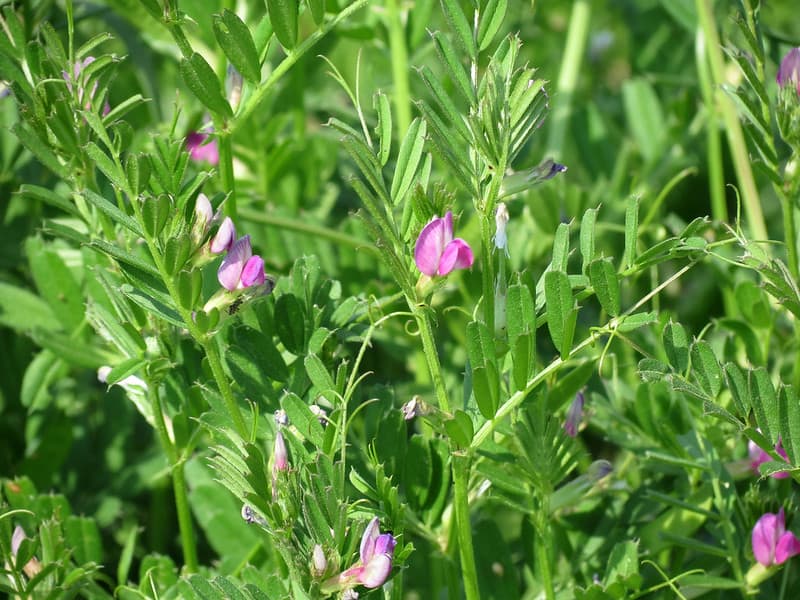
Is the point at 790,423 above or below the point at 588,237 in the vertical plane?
below

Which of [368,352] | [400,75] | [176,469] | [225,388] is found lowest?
[368,352]

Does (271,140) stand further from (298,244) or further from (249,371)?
(249,371)

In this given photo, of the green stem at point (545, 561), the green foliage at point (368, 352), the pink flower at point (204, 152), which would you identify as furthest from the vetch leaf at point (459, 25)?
the pink flower at point (204, 152)

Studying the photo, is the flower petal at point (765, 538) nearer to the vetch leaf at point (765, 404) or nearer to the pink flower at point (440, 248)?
the vetch leaf at point (765, 404)

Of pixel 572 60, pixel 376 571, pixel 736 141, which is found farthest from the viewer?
pixel 572 60

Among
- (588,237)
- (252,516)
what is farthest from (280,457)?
(588,237)

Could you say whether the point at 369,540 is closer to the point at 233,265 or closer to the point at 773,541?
the point at 233,265

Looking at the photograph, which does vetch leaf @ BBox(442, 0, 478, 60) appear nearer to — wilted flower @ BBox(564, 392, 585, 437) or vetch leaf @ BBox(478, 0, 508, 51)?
vetch leaf @ BBox(478, 0, 508, 51)
